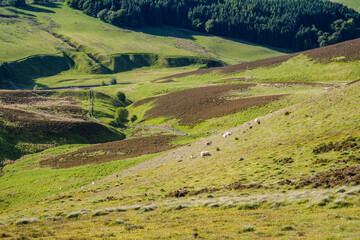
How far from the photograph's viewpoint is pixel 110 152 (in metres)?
61.5

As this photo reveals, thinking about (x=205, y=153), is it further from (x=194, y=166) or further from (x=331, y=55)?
(x=331, y=55)

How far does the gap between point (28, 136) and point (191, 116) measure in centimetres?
3522

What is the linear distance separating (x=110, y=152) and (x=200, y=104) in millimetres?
35898

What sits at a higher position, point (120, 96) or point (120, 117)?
point (120, 96)

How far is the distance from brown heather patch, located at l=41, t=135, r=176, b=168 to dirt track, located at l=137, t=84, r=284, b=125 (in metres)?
17.1

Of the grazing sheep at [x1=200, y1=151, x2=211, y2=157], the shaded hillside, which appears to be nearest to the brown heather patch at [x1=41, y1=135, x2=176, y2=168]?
the shaded hillside

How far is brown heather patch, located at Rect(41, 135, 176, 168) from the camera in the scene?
57625 millimetres

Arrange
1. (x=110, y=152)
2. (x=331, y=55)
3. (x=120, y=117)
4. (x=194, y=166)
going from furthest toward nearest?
(x=331, y=55), (x=120, y=117), (x=110, y=152), (x=194, y=166)

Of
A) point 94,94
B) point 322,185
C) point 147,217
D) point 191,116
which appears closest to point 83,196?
point 147,217

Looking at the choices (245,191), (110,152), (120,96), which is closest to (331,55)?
(120,96)

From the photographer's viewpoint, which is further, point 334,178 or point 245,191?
point 245,191

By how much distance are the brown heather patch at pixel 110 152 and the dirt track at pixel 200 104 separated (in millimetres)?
17115

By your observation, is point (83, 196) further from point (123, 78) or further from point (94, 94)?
point (123, 78)

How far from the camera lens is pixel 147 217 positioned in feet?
81.2
